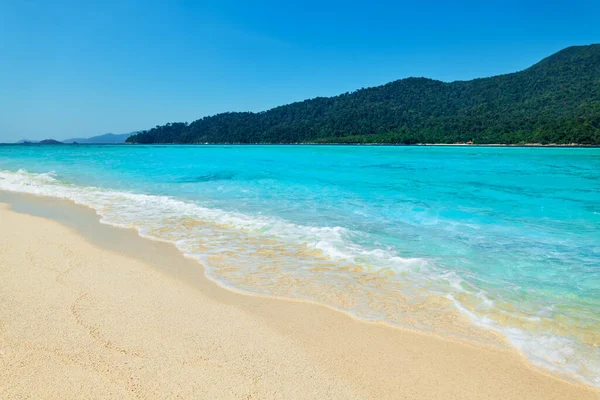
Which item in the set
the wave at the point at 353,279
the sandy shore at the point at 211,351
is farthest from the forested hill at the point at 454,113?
the sandy shore at the point at 211,351

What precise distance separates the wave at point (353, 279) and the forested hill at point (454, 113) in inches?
3985

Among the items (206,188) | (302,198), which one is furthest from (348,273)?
(206,188)

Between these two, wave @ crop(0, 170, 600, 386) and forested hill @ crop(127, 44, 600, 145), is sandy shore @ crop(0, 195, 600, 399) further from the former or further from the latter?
forested hill @ crop(127, 44, 600, 145)

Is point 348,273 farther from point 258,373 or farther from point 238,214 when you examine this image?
point 238,214

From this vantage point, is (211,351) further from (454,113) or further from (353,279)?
(454,113)

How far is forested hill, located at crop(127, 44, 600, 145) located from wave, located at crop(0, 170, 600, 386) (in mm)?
101225

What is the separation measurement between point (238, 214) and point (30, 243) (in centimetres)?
480

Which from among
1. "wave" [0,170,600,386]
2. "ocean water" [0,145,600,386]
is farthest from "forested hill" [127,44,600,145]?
"wave" [0,170,600,386]

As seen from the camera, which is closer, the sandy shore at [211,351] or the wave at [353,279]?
the sandy shore at [211,351]

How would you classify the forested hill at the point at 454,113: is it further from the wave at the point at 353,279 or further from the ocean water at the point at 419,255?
the wave at the point at 353,279

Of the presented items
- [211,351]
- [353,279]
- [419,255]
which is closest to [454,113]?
[419,255]

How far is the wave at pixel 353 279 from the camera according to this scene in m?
3.62

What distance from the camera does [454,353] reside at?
329cm

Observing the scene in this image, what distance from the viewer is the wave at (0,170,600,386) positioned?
3615 millimetres
